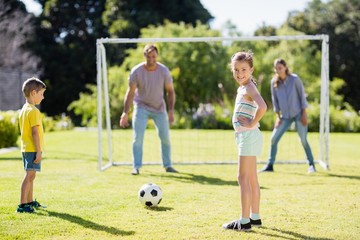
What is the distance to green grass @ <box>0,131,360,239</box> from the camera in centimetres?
500

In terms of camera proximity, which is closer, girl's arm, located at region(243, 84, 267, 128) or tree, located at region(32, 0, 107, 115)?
girl's arm, located at region(243, 84, 267, 128)

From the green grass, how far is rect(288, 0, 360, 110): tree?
83.4 feet

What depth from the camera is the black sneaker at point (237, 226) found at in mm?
5020

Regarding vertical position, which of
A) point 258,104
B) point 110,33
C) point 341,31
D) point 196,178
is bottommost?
point 196,178

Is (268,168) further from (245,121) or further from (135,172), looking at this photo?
(245,121)

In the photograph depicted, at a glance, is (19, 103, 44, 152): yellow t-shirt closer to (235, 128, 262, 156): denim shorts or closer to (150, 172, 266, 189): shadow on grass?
(235, 128, 262, 156): denim shorts

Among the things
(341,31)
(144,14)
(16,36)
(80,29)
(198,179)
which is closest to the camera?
(198,179)

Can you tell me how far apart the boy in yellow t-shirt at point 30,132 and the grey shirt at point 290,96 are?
4.48 metres

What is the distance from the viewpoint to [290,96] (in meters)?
9.20

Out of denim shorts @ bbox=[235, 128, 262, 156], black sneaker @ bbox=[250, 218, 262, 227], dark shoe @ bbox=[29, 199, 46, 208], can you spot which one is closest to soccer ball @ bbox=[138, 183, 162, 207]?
dark shoe @ bbox=[29, 199, 46, 208]

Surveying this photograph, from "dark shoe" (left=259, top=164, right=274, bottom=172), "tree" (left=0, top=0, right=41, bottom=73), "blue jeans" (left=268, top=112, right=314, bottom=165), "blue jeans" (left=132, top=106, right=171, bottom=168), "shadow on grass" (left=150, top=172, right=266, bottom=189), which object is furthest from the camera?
"tree" (left=0, top=0, right=41, bottom=73)

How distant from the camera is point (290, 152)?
13.3 metres

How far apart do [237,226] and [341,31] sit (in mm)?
31976

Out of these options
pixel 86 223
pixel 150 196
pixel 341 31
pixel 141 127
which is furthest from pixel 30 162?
pixel 341 31
